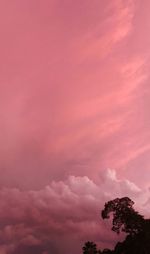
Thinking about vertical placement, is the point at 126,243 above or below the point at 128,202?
below

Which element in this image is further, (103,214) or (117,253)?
(117,253)

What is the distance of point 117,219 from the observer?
273 feet

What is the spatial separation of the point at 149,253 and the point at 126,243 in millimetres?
6214

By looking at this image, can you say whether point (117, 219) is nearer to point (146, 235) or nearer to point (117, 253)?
point (146, 235)

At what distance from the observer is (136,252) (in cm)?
8631

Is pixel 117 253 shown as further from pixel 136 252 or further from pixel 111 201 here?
pixel 111 201

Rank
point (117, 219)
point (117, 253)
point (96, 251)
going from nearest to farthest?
point (117, 219), point (117, 253), point (96, 251)

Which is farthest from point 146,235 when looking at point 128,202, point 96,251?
point 96,251

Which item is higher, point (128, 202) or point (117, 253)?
point (128, 202)

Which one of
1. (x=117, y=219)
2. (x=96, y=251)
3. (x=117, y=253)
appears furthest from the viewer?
(x=96, y=251)

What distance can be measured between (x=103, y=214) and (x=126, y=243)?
10.5 meters

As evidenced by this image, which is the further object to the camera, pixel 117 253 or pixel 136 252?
pixel 117 253

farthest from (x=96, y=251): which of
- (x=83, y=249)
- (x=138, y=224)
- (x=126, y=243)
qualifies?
(x=138, y=224)

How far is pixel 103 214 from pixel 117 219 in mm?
3213
